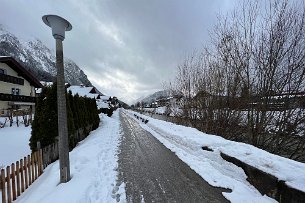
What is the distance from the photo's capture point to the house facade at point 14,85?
114ft

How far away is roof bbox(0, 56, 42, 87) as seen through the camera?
34006 millimetres

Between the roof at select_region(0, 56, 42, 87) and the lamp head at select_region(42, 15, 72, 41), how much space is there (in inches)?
1298

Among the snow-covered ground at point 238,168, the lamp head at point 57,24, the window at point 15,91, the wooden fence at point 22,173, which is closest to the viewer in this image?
the snow-covered ground at point 238,168

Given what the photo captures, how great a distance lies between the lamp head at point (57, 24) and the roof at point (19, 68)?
1298 inches

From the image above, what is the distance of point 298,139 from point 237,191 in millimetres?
5818

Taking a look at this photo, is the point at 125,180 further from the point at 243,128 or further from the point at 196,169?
the point at 243,128

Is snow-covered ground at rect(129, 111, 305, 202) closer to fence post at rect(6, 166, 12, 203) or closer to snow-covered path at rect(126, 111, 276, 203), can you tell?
snow-covered path at rect(126, 111, 276, 203)

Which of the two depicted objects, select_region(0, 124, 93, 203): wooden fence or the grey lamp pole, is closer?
select_region(0, 124, 93, 203): wooden fence

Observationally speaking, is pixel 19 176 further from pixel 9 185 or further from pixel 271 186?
pixel 271 186

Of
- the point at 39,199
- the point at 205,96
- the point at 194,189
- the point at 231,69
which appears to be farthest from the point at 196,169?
the point at 205,96

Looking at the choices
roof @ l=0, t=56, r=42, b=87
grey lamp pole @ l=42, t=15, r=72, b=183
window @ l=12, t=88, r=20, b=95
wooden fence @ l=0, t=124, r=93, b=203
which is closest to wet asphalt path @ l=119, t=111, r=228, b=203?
grey lamp pole @ l=42, t=15, r=72, b=183

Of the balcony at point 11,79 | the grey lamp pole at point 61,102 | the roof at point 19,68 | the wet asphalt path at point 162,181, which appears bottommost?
the wet asphalt path at point 162,181

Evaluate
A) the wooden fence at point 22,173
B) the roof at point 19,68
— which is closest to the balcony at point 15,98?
the roof at point 19,68

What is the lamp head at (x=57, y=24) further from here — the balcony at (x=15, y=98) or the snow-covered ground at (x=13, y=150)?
the balcony at (x=15, y=98)
